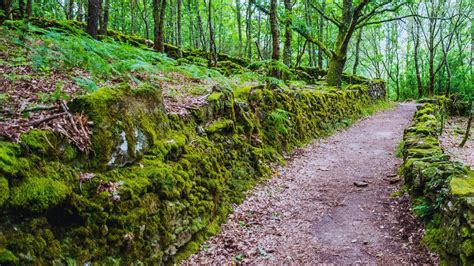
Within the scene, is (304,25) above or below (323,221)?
above

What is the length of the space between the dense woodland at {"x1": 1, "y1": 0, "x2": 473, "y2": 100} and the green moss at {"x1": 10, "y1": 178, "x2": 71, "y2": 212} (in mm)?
4429

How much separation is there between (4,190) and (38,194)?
0.27m

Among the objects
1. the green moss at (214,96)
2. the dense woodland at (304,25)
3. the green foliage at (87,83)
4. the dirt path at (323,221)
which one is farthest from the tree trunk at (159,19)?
the green foliage at (87,83)

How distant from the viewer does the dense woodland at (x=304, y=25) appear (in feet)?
37.5

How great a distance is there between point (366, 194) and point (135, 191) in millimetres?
4472

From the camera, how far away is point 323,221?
541 centimetres

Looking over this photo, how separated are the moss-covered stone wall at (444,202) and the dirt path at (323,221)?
282mm

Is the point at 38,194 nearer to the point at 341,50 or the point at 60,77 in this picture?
the point at 60,77

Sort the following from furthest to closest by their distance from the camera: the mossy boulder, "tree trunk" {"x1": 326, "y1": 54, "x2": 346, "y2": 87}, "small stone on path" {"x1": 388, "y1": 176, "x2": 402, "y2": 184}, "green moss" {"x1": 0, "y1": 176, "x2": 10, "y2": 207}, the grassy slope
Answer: "tree trunk" {"x1": 326, "y1": 54, "x2": 346, "y2": 87} → "small stone on path" {"x1": 388, "y1": 176, "x2": 402, "y2": 184} → the mossy boulder → the grassy slope → "green moss" {"x1": 0, "y1": 176, "x2": 10, "y2": 207}

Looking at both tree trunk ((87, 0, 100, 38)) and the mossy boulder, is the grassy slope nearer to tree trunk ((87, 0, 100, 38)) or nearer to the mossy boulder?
the mossy boulder

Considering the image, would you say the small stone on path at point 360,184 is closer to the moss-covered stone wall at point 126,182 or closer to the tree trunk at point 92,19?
the moss-covered stone wall at point 126,182

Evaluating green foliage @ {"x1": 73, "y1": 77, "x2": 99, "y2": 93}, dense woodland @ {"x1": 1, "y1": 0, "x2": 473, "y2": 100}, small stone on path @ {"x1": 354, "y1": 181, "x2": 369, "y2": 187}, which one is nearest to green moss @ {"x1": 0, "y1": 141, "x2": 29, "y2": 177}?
green foliage @ {"x1": 73, "y1": 77, "x2": 99, "y2": 93}

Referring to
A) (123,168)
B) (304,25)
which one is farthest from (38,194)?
(304,25)

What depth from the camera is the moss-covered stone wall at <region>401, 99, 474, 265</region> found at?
3.43 meters
